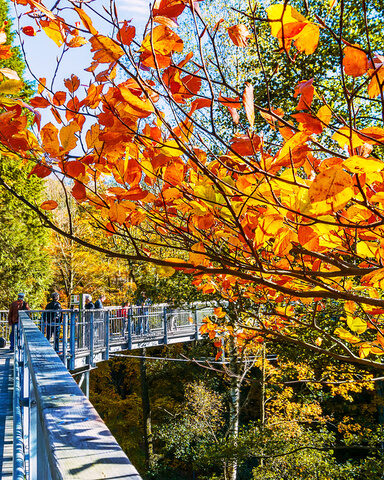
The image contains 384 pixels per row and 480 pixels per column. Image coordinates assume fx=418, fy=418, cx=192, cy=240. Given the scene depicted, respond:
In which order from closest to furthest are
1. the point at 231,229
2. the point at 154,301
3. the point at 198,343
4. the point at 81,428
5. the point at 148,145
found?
the point at 81,428 < the point at 148,145 < the point at 231,229 < the point at 154,301 < the point at 198,343

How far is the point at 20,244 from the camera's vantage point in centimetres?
1599

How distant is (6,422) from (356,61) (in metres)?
4.18

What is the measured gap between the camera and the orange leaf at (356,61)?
42.5 inches

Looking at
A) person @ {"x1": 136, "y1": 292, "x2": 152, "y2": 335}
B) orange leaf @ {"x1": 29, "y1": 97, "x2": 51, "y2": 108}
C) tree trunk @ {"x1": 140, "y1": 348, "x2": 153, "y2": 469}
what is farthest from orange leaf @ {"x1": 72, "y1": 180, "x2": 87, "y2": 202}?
tree trunk @ {"x1": 140, "y1": 348, "x2": 153, "y2": 469}

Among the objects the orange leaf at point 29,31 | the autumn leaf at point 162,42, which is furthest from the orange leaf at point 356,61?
the orange leaf at point 29,31

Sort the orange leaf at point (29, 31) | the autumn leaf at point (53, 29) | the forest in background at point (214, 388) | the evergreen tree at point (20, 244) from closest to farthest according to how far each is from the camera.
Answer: the autumn leaf at point (53, 29)
the orange leaf at point (29, 31)
the forest in background at point (214, 388)
the evergreen tree at point (20, 244)

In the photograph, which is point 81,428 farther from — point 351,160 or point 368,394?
point 368,394

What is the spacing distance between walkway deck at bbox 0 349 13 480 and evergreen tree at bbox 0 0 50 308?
9.21m

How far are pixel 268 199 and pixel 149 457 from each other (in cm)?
1848

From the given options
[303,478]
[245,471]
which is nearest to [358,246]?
[303,478]

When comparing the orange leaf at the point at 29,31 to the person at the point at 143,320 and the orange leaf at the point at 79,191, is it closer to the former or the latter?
the orange leaf at the point at 79,191

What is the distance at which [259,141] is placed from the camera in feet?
4.22

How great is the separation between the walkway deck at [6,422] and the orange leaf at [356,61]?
2894mm

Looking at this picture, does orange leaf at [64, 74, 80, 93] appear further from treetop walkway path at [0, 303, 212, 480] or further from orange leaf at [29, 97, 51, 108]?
treetop walkway path at [0, 303, 212, 480]
